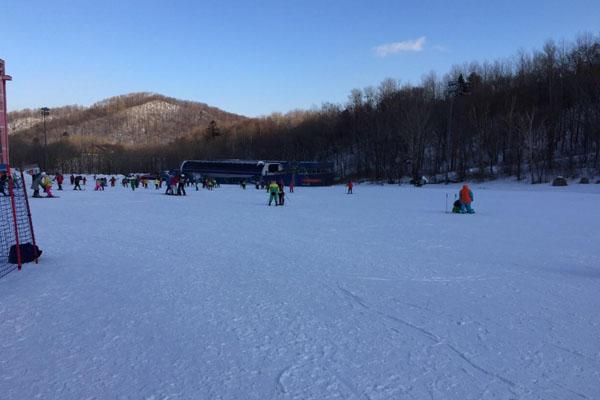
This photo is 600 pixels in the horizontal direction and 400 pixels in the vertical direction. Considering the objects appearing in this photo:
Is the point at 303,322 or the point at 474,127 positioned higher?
the point at 474,127

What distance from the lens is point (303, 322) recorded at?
481 centimetres

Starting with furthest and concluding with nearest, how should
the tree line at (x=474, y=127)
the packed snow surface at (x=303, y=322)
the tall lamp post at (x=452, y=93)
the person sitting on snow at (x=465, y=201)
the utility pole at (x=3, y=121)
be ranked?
1. the tall lamp post at (x=452, y=93)
2. the tree line at (x=474, y=127)
3. the person sitting on snow at (x=465, y=201)
4. the utility pole at (x=3, y=121)
5. the packed snow surface at (x=303, y=322)

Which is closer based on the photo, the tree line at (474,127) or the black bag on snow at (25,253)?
the black bag on snow at (25,253)

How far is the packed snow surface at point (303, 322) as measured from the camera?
136 inches

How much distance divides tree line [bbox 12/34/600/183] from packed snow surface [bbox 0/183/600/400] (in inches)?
1592

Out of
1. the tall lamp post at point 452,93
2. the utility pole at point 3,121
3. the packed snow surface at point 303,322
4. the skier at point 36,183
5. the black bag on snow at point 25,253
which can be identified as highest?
the tall lamp post at point 452,93

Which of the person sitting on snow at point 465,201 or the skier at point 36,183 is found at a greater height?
the skier at point 36,183

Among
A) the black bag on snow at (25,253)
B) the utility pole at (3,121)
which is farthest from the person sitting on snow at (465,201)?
the utility pole at (3,121)

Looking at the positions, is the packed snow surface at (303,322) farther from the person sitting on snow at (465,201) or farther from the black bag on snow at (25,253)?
the person sitting on snow at (465,201)

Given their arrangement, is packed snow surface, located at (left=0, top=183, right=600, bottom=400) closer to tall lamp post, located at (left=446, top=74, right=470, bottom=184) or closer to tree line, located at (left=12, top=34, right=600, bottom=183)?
tree line, located at (left=12, top=34, right=600, bottom=183)

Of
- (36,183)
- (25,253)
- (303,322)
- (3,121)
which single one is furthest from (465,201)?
(36,183)

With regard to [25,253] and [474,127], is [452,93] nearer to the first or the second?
[474,127]

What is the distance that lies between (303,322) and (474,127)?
60818mm

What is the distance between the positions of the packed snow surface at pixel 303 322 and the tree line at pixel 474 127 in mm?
40428
